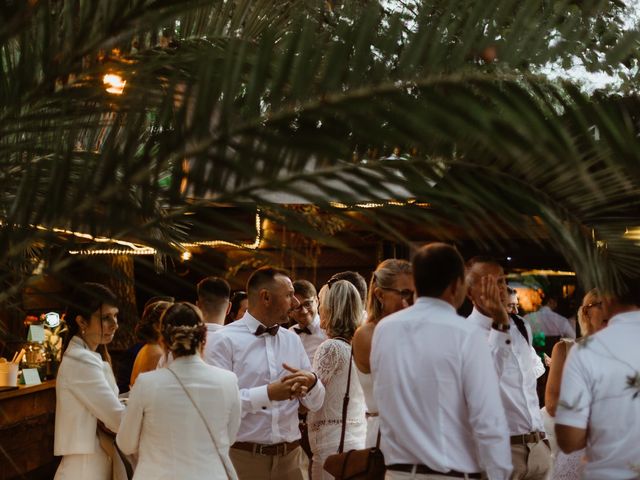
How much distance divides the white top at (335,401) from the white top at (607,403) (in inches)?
89.4

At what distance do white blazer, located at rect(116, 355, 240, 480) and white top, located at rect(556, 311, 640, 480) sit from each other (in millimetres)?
1643

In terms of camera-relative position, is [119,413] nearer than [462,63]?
No

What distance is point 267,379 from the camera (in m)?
4.95

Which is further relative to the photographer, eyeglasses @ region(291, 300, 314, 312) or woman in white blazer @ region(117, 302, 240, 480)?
eyeglasses @ region(291, 300, 314, 312)

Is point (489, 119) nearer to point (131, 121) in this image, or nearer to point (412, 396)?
point (131, 121)

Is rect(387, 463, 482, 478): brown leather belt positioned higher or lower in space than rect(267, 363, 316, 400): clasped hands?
lower

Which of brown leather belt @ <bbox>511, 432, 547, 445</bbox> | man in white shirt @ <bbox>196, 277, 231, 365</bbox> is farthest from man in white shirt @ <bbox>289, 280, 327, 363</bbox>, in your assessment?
brown leather belt @ <bbox>511, 432, 547, 445</bbox>

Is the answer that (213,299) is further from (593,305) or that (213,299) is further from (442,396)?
(442,396)

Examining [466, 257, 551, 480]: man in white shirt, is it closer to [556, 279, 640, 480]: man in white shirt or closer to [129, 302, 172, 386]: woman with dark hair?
[556, 279, 640, 480]: man in white shirt

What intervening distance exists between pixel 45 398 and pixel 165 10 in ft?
22.4

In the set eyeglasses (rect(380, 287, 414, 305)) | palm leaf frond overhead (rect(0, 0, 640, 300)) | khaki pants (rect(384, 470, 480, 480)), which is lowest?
khaki pants (rect(384, 470, 480, 480))

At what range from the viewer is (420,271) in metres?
3.54

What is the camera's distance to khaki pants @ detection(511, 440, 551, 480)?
15.0 feet

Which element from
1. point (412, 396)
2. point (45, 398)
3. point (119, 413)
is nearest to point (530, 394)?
point (412, 396)
